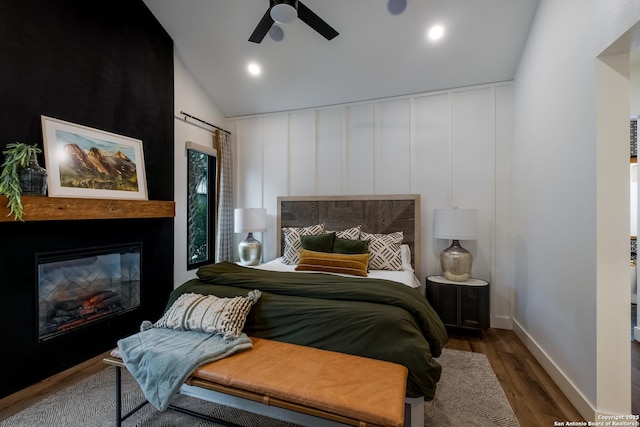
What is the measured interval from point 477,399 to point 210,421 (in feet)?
5.93

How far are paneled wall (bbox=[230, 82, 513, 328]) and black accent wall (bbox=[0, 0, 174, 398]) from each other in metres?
1.39

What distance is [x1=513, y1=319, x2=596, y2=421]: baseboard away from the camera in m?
1.80

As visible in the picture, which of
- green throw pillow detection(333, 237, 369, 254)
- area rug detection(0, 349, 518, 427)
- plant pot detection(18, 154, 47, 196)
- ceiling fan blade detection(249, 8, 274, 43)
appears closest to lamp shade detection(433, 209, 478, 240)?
green throw pillow detection(333, 237, 369, 254)

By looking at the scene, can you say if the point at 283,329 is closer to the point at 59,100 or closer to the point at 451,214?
the point at 451,214

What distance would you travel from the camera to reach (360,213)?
3.87 m

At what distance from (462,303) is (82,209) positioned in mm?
3678

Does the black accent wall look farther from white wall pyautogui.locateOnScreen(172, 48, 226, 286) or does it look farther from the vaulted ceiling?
the vaulted ceiling

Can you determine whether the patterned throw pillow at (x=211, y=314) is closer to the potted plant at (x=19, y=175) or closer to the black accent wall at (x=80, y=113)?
the black accent wall at (x=80, y=113)

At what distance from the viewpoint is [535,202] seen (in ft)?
8.98

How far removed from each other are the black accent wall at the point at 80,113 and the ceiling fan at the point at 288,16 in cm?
146

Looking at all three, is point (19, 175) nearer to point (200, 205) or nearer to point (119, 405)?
point (119, 405)

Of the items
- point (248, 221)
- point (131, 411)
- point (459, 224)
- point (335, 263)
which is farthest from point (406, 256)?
point (131, 411)

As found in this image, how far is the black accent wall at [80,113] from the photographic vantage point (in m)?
2.12

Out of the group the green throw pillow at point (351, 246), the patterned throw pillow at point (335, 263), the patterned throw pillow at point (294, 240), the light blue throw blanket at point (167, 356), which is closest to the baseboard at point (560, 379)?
the patterned throw pillow at point (335, 263)
